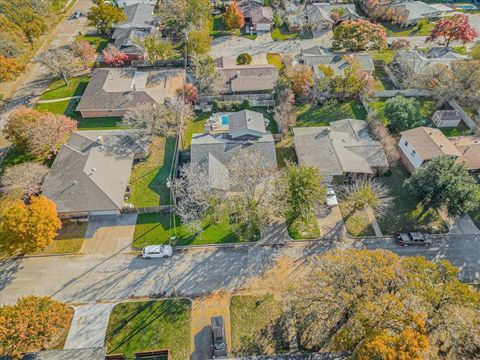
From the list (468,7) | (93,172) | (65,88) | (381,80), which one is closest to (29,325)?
(93,172)

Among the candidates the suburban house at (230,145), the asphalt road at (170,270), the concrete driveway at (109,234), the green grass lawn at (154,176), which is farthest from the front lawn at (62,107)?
the asphalt road at (170,270)

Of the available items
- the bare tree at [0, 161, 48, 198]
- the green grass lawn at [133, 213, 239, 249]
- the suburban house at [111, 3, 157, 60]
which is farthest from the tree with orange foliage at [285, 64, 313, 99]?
the bare tree at [0, 161, 48, 198]

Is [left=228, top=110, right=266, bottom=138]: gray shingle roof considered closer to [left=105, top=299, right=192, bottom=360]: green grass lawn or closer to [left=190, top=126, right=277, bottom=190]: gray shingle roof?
[left=190, top=126, right=277, bottom=190]: gray shingle roof

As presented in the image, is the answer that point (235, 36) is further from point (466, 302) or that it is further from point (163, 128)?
point (466, 302)

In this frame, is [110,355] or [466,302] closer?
[466,302]

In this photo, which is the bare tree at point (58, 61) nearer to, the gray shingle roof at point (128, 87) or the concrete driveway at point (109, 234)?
the gray shingle roof at point (128, 87)

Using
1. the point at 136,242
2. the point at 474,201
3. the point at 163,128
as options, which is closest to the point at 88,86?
the point at 163,128

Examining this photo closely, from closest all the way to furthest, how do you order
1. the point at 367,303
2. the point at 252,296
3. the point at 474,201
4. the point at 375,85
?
1. the point at 367,303
2. the point at 252,296
3. the point at 474,201
4. the point at 375,85
